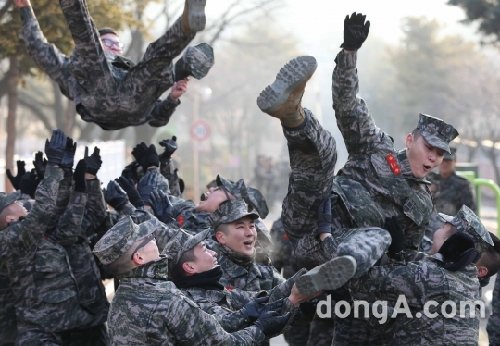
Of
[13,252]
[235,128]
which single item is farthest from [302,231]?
[235,128]

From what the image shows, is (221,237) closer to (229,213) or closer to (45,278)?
(229,213)

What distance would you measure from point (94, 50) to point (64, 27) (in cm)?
722

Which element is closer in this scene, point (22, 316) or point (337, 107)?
point (337, 107)

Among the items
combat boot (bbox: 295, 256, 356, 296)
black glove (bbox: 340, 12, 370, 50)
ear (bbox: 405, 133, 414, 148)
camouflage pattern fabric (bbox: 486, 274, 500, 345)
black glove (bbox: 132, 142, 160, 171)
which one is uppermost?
black glove (bbox: 340, 12, 370, 50)

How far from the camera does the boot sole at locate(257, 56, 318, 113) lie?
5340 millimetres

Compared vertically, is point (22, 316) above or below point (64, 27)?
below

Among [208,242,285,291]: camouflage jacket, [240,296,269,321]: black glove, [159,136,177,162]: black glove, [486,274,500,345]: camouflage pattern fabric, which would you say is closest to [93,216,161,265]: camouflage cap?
[240,296,269,321]: black glove

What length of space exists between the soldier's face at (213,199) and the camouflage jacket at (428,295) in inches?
77.2

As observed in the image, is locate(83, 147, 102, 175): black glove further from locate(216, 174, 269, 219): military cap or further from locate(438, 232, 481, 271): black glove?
locate(438, 232, 481, 271): black glove

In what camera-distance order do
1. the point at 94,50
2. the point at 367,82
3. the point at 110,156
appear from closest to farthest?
the point at 94,50 < the point at 110,156 < the point at 367,82

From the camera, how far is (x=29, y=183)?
27.2ft

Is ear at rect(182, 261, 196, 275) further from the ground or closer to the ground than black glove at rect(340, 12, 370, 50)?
closer to the ground

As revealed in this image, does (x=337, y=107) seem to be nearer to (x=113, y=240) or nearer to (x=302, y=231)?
(x=302, y=231)

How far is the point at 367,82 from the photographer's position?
2721 inches
